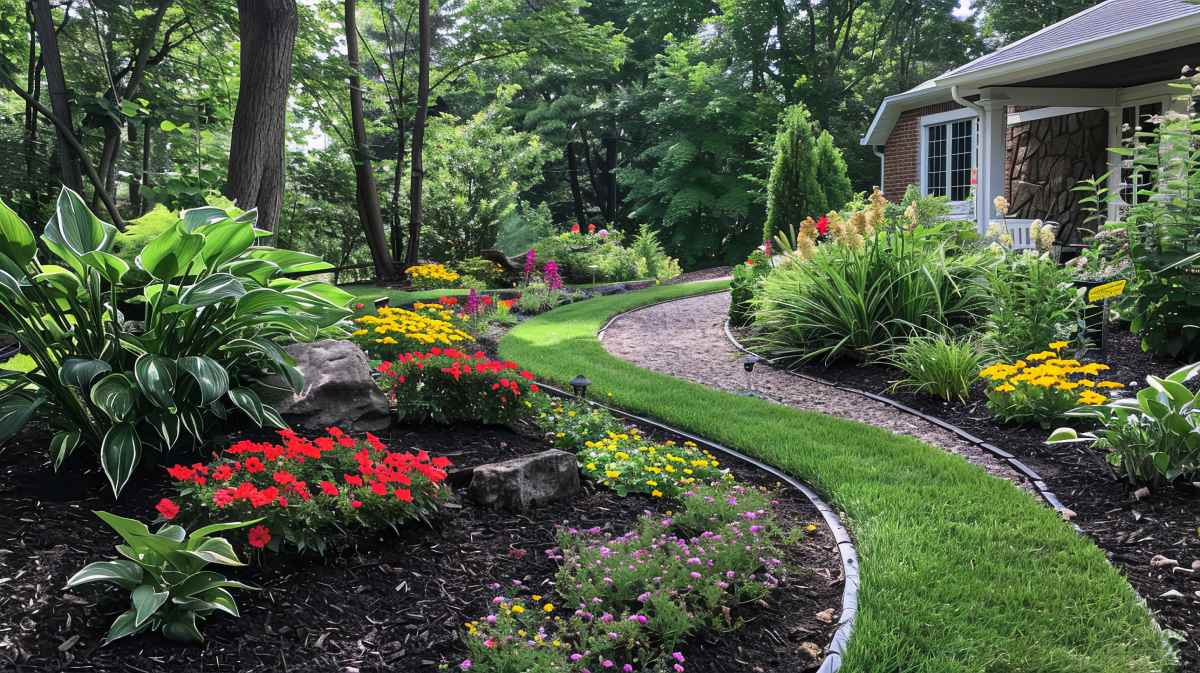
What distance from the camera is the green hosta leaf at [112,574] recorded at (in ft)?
7.38

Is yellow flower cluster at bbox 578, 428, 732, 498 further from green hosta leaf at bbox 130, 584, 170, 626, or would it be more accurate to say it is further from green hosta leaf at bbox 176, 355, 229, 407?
green hosta leaf at bbox 130, 584, 170, 626

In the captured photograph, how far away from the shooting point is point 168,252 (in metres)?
3.18

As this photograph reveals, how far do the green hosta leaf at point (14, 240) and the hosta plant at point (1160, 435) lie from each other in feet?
14.6

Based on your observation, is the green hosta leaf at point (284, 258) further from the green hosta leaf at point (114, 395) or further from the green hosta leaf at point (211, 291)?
the green hosta leaf at point (114, 395)

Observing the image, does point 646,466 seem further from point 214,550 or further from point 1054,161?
point 1054,161

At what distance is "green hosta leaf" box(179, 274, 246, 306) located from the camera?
2.99 metres

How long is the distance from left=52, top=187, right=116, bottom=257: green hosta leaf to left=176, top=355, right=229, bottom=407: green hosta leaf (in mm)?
592

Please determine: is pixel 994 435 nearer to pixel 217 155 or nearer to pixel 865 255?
pixel 865 255

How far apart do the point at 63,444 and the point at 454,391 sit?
5.72 feet

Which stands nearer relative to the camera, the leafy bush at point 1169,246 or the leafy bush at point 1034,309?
the leafy bush at point 1169,246

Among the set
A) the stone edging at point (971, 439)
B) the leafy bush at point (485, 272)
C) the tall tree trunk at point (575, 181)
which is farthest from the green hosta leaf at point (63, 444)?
the tall tree trunk at point (575, 181)

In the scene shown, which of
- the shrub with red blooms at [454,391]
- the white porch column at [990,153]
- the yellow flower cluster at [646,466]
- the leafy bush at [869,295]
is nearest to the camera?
the yellow flower cluster at [646,466]

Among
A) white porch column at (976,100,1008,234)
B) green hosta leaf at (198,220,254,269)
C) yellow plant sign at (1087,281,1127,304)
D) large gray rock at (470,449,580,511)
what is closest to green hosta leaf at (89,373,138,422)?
green hosta leaf at (198,220,254,269)

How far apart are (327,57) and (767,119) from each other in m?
13.5
